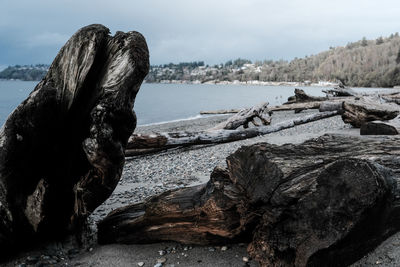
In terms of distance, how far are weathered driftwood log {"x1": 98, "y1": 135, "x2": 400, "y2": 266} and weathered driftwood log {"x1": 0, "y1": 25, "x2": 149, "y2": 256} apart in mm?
702

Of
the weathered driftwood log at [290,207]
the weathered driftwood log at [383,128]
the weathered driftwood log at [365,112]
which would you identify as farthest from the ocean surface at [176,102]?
the weathered driftwood log at [290,207]

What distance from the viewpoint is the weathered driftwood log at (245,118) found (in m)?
11.4

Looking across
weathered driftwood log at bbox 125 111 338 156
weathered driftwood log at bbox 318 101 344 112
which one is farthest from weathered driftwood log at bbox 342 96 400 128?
weathered driftwood log at bbox 318 101 344 112

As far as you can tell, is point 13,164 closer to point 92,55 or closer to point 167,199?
point 92,55

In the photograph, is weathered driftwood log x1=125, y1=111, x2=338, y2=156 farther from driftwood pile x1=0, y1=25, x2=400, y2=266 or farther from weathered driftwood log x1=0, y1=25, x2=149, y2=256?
weathered driftwood log x1=0, y1=25, x2=149, y2=256

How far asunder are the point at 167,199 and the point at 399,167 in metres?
2.34

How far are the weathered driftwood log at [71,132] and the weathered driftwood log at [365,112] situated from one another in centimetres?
813

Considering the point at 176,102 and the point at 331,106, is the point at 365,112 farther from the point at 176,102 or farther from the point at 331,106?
A: the point at 176,102

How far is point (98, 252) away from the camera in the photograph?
3.30 metres

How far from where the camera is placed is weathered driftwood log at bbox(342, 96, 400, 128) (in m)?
8.79

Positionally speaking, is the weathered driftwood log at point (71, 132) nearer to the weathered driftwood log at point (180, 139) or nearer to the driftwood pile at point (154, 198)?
the driftwood pile at point (154, 198)

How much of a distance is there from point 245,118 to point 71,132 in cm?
952

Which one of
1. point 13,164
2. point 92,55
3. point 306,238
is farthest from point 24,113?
point 306,238

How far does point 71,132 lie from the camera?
3107 mm
